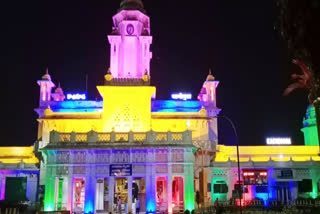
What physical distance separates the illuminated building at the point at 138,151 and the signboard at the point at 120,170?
0.35ft

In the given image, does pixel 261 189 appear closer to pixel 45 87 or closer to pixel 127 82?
pixel 127 82

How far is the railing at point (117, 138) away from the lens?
4259 cm

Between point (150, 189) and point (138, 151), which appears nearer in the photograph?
point (150, 189)

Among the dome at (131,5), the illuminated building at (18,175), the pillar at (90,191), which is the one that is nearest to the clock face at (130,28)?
the dome at (131,5)

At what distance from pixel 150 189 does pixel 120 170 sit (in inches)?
148

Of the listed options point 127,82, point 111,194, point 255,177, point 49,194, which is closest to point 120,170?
point 111,194

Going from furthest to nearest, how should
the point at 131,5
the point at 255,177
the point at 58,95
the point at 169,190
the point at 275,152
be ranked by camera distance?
the point at 58,95, the point at 275,152, the point at 131,5, the point at 255,177, the point at 169,190

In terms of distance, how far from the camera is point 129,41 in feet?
197

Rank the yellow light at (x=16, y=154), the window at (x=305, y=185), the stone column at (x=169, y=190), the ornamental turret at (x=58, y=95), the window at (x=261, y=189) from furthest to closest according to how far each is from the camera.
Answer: the ornamental turret at (x=58, y=95) < the yellow light at (x=16, y=154) < the window at (x=261, y=189) < the window at (x=305, y=185) < the stone column at (x=169, y=190)

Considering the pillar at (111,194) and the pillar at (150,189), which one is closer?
the pillar at (111,194)

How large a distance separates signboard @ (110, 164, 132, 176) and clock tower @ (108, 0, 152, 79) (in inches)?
789

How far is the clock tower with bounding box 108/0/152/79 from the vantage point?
194 ft

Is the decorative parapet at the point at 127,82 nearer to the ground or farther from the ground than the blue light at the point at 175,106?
farther from the ground

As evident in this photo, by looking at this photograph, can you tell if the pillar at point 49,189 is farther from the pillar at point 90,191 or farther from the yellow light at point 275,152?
the yellow light at point 275,152
